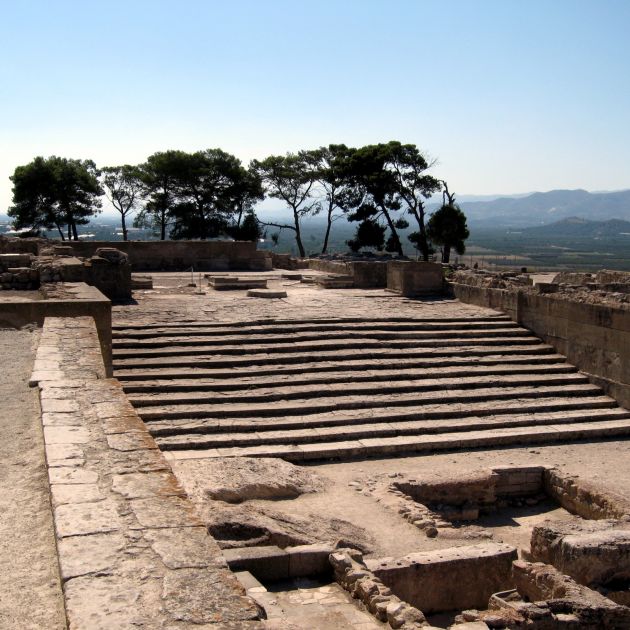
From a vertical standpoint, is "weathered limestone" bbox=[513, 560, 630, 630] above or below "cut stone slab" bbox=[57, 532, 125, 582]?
below

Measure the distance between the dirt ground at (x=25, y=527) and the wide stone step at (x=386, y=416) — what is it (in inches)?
165

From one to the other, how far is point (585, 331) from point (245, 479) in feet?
23.0

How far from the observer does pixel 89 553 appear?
3.15 metres

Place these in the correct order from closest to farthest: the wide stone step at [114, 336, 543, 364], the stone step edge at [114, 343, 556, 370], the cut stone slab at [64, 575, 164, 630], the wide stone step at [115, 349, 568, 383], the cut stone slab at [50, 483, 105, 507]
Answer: the cut stone slab at [64, 575, 164, 630]
the cut stone slab at [50, 483, 105, 507]
the wide stone step at [115, 349, 568, 383]
the stone step edge at [114, 343, 556, 370]
the wide stone step at [114, 336, 543, 364]

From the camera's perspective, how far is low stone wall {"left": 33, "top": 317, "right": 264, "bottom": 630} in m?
2.77

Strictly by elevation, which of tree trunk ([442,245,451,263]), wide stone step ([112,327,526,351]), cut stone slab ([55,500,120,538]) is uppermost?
tree trunk ([442,245,451,263])

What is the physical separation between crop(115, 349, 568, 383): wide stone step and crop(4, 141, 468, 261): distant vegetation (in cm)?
2110

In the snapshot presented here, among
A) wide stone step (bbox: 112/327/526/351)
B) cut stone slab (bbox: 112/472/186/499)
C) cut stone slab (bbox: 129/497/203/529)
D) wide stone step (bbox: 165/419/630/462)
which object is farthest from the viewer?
wide stone step (bbox: 112/327/526/351)

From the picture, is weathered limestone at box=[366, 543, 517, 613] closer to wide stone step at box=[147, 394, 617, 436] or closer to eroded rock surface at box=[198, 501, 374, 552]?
eroded rock surface at box=[198, 501, 374, 552]

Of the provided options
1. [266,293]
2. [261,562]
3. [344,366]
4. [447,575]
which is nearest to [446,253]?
[266,293]

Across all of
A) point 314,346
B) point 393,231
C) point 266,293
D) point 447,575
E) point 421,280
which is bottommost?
point 447,575

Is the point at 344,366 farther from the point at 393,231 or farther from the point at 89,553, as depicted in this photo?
the point at 393,231

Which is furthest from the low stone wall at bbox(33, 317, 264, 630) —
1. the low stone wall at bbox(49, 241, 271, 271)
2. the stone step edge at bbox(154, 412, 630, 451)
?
the low stone wall at bbox(49, 241, 271, 271)

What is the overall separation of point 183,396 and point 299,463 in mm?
2081
